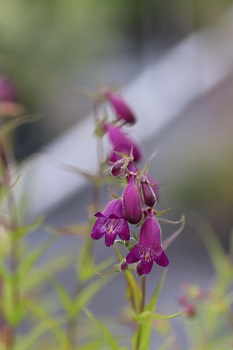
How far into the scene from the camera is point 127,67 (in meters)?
4.82

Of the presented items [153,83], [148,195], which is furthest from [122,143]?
[153,83]

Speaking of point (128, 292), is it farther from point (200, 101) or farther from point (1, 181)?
point (200, 101)

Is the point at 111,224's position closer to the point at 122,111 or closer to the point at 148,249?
the point at 148,249

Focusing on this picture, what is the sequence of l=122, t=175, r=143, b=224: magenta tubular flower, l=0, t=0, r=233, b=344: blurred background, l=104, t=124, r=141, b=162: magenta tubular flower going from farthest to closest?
l=0, t=0, r=233, b=344: blurred background < l=104, t=124, r=141, b=162: magenta tubular flower < l=122, t=175, r=143, b=224: magenta tubular flower

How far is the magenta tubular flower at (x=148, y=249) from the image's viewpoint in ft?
2.17

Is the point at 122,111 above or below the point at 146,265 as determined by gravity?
above

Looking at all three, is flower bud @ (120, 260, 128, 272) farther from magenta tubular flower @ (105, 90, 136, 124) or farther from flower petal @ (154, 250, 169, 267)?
magenta tubular flower @ (105, 90, 136, 124)

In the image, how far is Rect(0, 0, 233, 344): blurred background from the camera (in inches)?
127

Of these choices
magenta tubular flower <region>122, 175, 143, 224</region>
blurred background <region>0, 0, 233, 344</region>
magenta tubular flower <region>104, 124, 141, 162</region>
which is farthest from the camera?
blurred background <region>0, 0, 233, 344</region>

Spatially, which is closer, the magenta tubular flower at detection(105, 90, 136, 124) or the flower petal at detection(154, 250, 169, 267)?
the flower petal at detection(154, 250, 169, 267)

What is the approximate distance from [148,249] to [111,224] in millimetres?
46

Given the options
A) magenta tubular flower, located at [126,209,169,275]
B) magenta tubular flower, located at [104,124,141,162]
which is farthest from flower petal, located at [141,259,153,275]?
magenta tubular flower, located at [104,124,141,162]

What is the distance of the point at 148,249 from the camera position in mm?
667

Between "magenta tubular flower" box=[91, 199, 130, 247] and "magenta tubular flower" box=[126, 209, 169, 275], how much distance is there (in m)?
0.02
